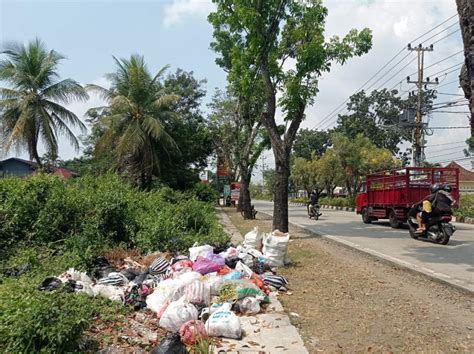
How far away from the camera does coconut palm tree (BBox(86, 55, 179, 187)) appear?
24203 millimetres

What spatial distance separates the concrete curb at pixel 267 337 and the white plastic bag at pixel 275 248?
2.92m

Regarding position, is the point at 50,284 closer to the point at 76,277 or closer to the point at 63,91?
the point at 76,277

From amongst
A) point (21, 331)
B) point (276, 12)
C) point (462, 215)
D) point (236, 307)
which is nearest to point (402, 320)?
point (236, 307)

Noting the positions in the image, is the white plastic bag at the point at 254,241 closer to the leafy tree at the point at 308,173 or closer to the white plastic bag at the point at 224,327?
the white plastic bag at the point at 224,327

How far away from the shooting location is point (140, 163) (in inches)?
1017

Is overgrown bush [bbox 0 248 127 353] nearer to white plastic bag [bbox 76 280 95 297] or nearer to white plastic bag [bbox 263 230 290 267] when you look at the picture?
white plastic bag [bbox 76 280 95 297]

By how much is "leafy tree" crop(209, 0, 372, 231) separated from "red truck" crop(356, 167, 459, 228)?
15.5 ft

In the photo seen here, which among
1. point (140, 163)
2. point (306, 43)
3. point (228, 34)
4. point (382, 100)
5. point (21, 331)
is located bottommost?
point (21, 331)

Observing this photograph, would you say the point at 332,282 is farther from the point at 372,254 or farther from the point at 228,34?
the point at 228,34

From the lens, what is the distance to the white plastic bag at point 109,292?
19.1 ft

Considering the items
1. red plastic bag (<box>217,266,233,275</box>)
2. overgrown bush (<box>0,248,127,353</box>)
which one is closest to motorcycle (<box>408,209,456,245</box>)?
red plastic bag (<box>217,266,233,275</box>)

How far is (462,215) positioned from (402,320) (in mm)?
18766

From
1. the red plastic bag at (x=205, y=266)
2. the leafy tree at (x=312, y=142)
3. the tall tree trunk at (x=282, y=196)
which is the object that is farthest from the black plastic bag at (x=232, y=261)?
the leafy tree at (x=312, y=142)

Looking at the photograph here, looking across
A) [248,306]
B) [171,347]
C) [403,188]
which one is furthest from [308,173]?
[171,347]
